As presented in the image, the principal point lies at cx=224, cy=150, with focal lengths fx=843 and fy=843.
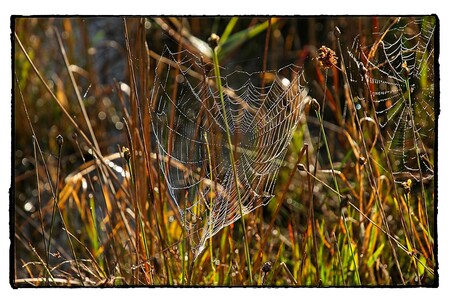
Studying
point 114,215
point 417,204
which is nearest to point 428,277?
point 417,204

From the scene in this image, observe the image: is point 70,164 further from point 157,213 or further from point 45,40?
point 157,213

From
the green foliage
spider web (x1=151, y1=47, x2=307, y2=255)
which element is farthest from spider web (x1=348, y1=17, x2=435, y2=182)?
spider web (x1=151, y1=47, x2=307, y2=255)

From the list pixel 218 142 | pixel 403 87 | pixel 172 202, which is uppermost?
pixel 403 87

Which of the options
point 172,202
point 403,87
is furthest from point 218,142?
point 403,87

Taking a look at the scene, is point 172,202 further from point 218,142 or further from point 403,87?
point 403,87

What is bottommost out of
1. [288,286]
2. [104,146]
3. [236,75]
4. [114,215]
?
[288,286]

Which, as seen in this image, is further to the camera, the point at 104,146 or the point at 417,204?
the point at 104,146
